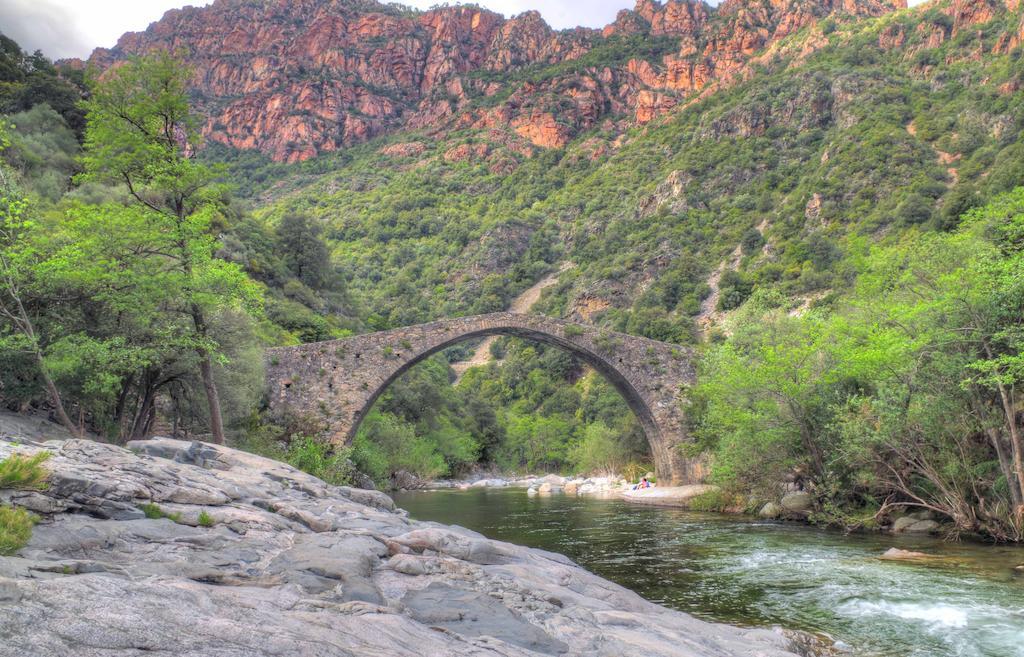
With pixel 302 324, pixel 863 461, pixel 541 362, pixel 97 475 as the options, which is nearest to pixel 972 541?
pixel 863 461

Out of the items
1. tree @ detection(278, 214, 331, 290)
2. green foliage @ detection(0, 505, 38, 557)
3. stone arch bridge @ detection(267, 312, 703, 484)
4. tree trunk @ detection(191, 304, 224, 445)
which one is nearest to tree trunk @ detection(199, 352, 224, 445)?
tree trunk @ detection(191, 304, 224, 445)

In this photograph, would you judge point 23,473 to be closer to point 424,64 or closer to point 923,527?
point 923,527

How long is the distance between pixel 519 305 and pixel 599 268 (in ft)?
31.4

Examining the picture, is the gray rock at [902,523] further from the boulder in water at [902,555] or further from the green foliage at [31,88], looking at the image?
the green foliage at [31,88]

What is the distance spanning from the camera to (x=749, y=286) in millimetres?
50125

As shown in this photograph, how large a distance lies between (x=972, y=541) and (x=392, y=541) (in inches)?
398

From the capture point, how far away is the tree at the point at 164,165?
37.5 feet

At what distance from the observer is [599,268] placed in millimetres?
64812

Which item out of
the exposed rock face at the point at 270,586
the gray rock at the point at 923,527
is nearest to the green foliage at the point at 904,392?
the gray rock at the point at 923,527

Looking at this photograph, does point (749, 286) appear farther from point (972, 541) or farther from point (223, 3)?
point (223, 3)

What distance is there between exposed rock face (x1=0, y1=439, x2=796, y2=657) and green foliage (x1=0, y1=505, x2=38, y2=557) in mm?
103

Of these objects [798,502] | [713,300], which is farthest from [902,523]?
[713,300]

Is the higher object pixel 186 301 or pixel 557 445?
pixel 186 301

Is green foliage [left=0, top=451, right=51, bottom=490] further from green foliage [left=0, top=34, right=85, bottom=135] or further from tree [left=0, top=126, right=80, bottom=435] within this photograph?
green foliage [left=0, top=34, right=85, bottom=135]
